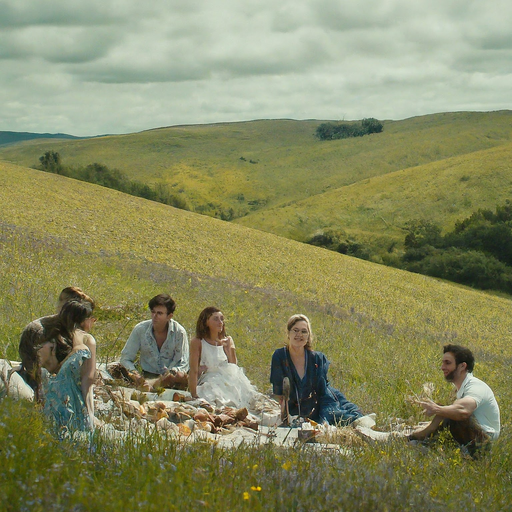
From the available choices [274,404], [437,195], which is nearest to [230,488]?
[274,404]

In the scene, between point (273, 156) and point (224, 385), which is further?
point (273, 156)

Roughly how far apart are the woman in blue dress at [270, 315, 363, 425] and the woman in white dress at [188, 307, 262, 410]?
2.37 feet

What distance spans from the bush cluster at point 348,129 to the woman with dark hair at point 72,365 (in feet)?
518

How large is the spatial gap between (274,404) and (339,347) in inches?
194

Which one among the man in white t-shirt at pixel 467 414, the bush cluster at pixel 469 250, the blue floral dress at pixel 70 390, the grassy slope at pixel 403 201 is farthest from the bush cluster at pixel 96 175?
the man in white t-shirt at pixel 467 414

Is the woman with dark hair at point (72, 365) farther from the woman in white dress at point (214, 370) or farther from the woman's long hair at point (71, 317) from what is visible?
the woman in white dress at point (214, 370)

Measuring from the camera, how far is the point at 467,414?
621cm

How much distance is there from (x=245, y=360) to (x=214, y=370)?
2320mm

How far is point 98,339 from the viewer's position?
10.5m

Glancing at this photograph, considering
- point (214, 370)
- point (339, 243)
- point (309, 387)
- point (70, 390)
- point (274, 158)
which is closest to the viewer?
point (70, 390)

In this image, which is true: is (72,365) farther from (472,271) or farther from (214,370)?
(472,271)

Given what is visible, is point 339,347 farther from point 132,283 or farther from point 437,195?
point 437,195

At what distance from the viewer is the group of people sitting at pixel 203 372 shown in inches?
219

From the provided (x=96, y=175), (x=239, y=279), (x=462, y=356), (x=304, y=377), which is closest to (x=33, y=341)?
(x=304, y=377)
